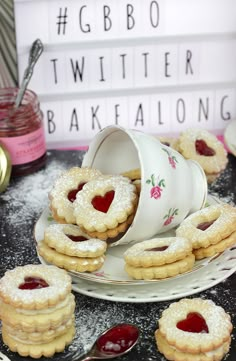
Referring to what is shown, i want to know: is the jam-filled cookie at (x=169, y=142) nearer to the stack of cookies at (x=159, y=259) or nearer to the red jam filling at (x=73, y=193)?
the red jam filling at (x=73, y=193)

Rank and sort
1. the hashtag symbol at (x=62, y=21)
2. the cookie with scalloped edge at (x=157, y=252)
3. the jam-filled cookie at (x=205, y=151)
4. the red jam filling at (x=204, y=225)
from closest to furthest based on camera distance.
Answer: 1. the cookie with scalloped edge at (x=157, y=252)
2. the red jam filling at (x=204, y=225)
3. the jam-filled cookie at (x=205, y=151)
4. the hashtag symbol at (x=62, y=21)

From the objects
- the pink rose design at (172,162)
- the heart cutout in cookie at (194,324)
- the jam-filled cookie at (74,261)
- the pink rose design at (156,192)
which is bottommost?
the heart cutout in cookie at (194,324)

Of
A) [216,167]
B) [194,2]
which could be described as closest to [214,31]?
[194,2]

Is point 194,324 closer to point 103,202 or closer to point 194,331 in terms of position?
point 194,331

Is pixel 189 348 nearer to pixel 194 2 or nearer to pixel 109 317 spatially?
pixel 109 317

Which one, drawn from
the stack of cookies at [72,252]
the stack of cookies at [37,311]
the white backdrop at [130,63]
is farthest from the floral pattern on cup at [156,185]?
the white backdrop at [130,63]

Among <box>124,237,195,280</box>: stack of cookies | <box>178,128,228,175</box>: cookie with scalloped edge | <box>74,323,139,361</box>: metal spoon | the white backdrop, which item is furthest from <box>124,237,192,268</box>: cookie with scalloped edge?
the white backdrop

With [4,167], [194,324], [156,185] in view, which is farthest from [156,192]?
[4,167]
